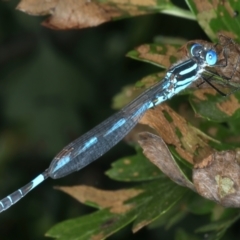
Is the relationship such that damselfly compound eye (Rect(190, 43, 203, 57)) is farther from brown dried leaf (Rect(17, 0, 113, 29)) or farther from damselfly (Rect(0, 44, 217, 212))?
brown dried leaf (Rect(17, 0, 113, 29))

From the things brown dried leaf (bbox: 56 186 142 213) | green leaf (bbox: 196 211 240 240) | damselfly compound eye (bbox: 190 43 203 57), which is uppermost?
damselfly compound eye (bbox: 190 43 203 57)

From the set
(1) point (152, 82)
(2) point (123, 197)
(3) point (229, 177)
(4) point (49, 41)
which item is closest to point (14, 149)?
(4) point (49, 41)

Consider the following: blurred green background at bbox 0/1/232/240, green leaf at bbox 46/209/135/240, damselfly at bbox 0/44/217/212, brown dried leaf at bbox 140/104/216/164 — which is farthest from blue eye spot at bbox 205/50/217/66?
blurred green background at bbox 0/1/232/240

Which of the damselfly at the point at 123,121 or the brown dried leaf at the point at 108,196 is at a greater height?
the damselfly at the point at 123,121

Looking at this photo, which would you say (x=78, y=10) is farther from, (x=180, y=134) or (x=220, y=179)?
(x=220, y=179)

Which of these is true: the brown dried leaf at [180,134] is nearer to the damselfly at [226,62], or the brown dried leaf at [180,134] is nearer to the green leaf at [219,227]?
the damselfly at [226,62]

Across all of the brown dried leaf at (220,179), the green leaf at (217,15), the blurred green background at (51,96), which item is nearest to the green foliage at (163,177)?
the green leaf at (217,15)
